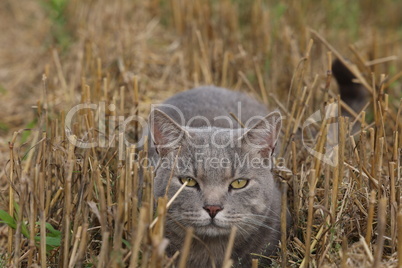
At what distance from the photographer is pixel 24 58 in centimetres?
520

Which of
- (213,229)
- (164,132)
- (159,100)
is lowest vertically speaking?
(213,229)

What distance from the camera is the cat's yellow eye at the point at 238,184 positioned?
246 cm

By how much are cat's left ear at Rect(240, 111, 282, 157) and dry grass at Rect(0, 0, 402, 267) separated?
133 millimetres

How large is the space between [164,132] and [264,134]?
1.63 ft

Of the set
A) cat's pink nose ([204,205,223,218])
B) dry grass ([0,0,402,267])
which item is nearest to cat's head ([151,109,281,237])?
cat's pink nose ([204,205,223,218])

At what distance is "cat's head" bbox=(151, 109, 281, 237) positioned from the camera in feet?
7.58

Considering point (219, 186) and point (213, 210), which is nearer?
point (213, 210)

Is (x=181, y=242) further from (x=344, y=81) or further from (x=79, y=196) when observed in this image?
(x=344, y=81)

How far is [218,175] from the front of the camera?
95.1 inches

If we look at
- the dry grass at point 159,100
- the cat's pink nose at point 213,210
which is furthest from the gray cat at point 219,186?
the dry grass at point 159,100

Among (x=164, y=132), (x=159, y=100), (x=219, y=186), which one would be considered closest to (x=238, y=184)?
(x=219, y=186)

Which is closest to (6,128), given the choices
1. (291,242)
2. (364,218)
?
A: (291,242)

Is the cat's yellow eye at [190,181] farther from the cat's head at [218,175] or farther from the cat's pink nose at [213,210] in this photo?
the cat's pink nose at [213,210]

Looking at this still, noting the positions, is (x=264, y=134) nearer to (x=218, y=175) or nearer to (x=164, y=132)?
(x=218, y=175)
